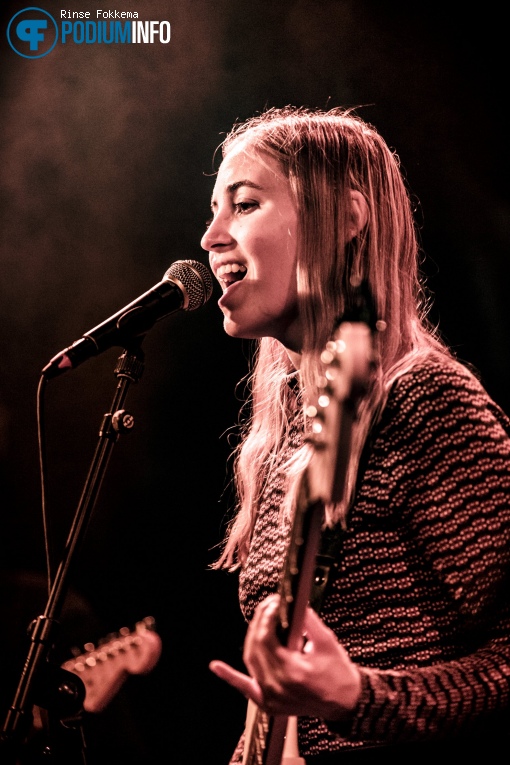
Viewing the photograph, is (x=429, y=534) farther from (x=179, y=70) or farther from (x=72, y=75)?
(x=72, y=75)

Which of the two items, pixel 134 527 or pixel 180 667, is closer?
pixel 180 667

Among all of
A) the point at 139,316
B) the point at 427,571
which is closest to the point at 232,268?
the point at 139,316

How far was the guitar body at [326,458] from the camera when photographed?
3.27 feet

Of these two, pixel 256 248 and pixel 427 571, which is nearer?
pixel 427 571

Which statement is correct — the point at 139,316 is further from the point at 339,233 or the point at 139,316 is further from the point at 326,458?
the point at 326,458

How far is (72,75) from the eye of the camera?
3.13 meters

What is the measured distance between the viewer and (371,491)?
1337 millimetres

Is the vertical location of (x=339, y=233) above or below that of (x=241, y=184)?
below

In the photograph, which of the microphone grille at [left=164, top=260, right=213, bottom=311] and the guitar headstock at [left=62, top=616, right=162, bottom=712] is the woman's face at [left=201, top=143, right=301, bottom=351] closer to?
the microphone grille at [left=164, top=260, right=213, bottom=311]

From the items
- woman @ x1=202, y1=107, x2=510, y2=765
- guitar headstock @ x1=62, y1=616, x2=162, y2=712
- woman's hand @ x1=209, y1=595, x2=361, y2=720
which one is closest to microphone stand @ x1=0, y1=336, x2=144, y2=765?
guitar headstock @ x1=62, y1=616, x2=162, y2=712

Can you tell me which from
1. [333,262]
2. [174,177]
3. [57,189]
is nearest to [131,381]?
[333,262]

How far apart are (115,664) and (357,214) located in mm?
1174

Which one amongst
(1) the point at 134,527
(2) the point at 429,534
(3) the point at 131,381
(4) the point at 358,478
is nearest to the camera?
(2) the point at 429,534

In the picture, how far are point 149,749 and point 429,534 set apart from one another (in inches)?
71.7
